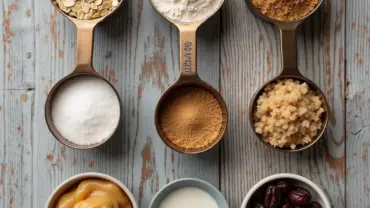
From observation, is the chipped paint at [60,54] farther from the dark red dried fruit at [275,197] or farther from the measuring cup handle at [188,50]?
the dark red dried fruit at [275,197]

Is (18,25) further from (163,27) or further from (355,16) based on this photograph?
(355,16)

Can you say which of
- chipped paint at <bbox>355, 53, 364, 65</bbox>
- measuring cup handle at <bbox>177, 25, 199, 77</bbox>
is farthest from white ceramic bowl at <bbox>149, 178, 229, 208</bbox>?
chipped paint at <bbox>355, 53, 364, 65</bbox>

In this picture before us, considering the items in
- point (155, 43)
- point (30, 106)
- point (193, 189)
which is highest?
Answer: point (155, 43)

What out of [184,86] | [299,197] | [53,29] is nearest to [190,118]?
[184,86]

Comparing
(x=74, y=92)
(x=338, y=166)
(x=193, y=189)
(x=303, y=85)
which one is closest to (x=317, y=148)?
(x=338, y=166)

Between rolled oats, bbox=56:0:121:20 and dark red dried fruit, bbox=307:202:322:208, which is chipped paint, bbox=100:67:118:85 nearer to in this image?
rolled oats, bbox=56:0:121:20
